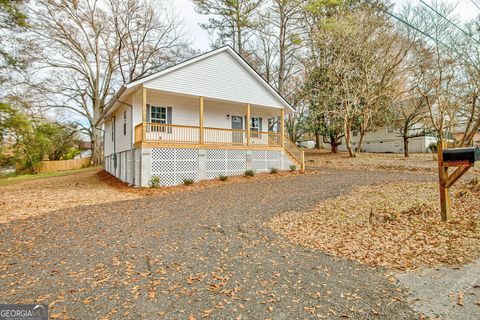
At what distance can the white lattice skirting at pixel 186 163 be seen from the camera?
38.8 ft

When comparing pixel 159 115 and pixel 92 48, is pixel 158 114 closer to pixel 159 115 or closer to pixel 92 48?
pixel 159 115

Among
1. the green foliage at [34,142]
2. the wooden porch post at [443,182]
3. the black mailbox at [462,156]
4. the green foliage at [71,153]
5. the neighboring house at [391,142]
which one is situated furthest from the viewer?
the green foliage at [71,153]

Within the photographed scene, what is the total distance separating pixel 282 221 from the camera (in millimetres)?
6500

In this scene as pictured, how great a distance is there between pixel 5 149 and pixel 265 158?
2398cm

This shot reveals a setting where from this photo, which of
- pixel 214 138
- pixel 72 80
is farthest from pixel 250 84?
pixel 72 80

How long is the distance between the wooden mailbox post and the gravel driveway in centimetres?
338

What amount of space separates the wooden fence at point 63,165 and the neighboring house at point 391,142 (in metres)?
32.7

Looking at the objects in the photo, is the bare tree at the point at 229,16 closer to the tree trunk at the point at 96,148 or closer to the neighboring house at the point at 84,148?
the tree trunk at the point at 96,148

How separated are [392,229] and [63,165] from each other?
3107 centimetres

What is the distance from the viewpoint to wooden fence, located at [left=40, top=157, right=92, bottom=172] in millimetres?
26141

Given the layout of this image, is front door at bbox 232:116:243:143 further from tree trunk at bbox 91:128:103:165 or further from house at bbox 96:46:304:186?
tree trunk at bbox 91:128:103:165

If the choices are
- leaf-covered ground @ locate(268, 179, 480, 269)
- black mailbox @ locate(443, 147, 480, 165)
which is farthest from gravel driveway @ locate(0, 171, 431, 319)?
black mailbox @ locate(443, 147, 480, 165)

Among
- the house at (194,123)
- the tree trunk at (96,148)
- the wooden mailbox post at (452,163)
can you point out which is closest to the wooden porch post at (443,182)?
the wooden mailbox post at (452,163)

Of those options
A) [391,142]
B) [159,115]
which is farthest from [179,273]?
[391,142]
